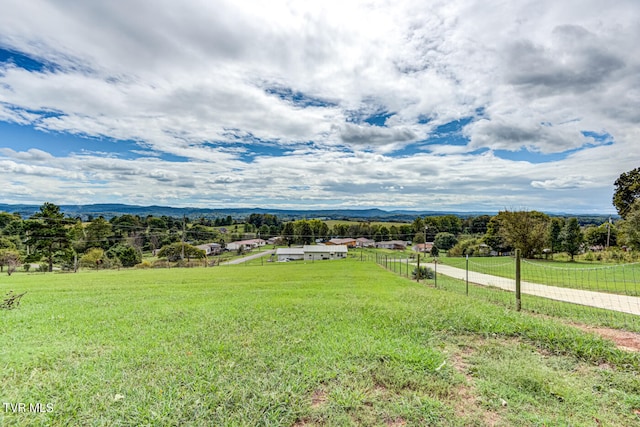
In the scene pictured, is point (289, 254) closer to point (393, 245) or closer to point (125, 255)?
point (125, 255)

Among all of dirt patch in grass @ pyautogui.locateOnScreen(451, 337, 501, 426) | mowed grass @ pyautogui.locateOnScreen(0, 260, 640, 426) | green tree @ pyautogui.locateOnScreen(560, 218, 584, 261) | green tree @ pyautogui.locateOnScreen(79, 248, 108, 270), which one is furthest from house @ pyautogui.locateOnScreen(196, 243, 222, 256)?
dirt patch in grass @ pyautogui.locateOnScreen(451, 337, 501, 426)

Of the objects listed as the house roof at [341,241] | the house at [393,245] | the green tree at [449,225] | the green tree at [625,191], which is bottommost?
the house at [393,245]

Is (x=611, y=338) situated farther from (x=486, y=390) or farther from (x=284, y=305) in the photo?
(x=284, y=305)

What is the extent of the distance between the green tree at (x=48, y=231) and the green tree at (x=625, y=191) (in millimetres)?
56850

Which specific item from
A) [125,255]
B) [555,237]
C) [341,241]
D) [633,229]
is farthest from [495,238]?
[125,255]

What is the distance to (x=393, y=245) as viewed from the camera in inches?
2985

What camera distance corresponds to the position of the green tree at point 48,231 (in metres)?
30.6

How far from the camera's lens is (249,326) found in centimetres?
532

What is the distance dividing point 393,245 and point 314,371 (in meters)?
74.6

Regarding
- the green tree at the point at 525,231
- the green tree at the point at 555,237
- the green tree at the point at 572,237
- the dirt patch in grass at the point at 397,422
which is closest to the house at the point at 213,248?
the green tree at the point at 525,231

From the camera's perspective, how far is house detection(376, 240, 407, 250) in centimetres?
7488

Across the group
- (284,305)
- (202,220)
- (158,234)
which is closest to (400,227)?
(202,220)

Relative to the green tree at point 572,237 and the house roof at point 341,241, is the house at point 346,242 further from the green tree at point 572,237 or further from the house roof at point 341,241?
the green tree at point 572,237

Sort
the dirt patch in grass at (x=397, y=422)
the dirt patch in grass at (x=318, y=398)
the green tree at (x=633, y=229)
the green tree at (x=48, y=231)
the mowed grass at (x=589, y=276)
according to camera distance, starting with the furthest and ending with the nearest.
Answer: the green tree at (x=48, y=231), the green tree at (x=633, y=229), the mowed grass at (x=589, y=276), the dirt patch in grass at (x=318, y=398), the dirt patch in grass at (x=397, y=422)
